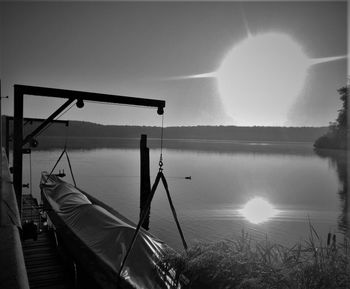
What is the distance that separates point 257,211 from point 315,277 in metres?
16.9

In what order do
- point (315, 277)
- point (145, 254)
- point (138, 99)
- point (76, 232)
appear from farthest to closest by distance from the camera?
point (138, 99) < point (76, 232) < point (145, 254) < point (315, 277)

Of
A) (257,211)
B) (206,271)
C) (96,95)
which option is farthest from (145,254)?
(257,211)

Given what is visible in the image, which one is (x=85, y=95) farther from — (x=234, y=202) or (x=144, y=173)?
(x=234, y=202)

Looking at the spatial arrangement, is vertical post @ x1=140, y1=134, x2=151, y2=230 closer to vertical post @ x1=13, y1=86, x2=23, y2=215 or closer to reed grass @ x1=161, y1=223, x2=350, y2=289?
vertical post @ x1=13, y1=86, x2=23, y2=215

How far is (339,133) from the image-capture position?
65.3 metres

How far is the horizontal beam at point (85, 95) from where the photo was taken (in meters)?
7.78

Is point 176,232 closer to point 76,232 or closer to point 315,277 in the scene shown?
point 76,232

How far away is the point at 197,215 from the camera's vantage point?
18.0 meters

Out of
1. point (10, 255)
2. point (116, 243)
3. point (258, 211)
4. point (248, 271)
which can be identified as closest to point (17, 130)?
point (116, 243)

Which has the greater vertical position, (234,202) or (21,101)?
(21,101)

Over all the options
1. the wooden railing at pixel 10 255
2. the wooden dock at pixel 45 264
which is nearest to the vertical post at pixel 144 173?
the wooden dock at pixel 45 264

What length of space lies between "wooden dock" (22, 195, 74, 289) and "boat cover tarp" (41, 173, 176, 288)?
41.4 inches

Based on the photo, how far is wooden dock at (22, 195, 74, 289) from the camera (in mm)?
6555

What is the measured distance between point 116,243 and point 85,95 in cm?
460
